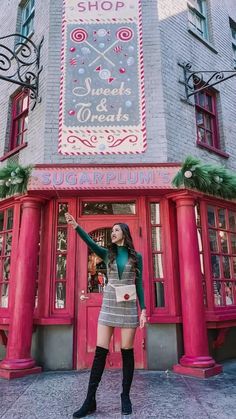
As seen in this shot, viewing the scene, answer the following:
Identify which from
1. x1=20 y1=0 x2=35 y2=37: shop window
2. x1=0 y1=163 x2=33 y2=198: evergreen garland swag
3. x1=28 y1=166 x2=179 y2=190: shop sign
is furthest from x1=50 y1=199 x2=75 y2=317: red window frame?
x1=20 y1=0 x2=35 y2=37: shop window

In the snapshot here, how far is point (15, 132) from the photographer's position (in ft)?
23.7

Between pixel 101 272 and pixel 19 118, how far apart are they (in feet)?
12.8

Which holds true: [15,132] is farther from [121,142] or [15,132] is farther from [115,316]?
[115,316]

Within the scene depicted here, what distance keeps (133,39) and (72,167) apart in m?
2.88

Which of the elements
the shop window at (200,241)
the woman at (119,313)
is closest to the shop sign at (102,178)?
the shop window at (200,241)

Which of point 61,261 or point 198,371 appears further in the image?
point 61,261

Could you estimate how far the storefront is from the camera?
5047 millimetres

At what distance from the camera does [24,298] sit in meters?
5.05

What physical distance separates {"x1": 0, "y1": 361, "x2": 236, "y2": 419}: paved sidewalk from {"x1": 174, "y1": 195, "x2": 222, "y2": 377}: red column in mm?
213

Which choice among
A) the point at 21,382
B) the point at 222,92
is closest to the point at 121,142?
the point at 222,92

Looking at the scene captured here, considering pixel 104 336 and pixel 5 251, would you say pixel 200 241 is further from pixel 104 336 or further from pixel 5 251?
pixel 5 251

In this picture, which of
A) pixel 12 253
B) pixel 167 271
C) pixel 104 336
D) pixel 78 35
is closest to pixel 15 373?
pixel 12 253

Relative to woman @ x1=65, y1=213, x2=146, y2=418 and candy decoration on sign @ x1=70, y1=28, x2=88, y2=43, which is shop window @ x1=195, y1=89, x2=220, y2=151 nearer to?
candy decoration on sign @ x1=70, y1=28, x2=88, y2=43

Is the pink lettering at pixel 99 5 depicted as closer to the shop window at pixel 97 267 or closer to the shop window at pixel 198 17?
the shop window at pixel 198 17
